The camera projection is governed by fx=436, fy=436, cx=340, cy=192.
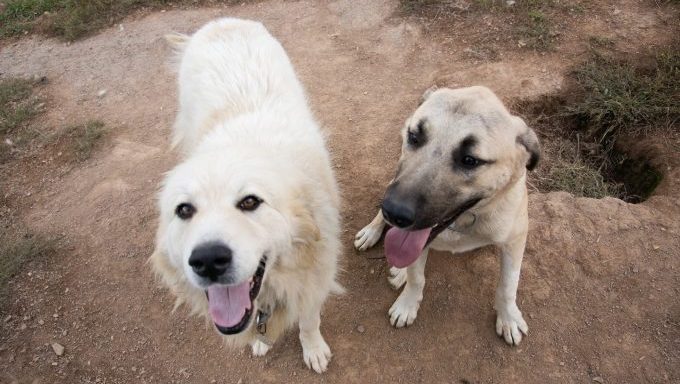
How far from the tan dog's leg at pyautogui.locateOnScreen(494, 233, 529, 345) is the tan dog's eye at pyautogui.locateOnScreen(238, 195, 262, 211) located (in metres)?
1.67

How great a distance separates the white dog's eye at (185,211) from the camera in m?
2.31

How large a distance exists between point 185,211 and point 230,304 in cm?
56

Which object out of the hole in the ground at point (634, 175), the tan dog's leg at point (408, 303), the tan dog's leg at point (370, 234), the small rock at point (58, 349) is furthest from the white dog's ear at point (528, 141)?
the small rock at point (58, 349)

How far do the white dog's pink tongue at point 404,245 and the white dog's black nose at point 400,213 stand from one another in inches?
9.9

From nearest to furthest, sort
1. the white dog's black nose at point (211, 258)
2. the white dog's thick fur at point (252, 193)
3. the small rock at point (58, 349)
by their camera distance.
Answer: the white dog's black nose at point (211, 258)
the white dog's thick fur at point (252, 193)
the small rock at point (58, 349)

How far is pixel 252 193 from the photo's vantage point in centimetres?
226

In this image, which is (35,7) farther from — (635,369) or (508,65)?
(635,369)

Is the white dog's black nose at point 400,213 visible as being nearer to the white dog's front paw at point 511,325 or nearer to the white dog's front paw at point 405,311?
the white dog's front paw at point 405,311

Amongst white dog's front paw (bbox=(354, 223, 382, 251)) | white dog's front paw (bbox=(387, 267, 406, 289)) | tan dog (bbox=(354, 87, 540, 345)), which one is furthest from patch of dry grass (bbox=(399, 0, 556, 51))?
white dog's front paw (bbox=(387, 267, 406, 289))

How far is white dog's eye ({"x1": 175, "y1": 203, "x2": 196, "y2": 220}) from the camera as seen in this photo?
90.9 inches

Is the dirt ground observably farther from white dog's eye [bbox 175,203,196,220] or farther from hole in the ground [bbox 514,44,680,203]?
white dog's eye [bbox 175,203,196,220]

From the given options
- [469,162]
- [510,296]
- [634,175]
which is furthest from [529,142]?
[634,175]

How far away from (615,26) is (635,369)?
4446 mm

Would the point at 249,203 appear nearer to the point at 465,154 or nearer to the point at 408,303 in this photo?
the point at 465,154
